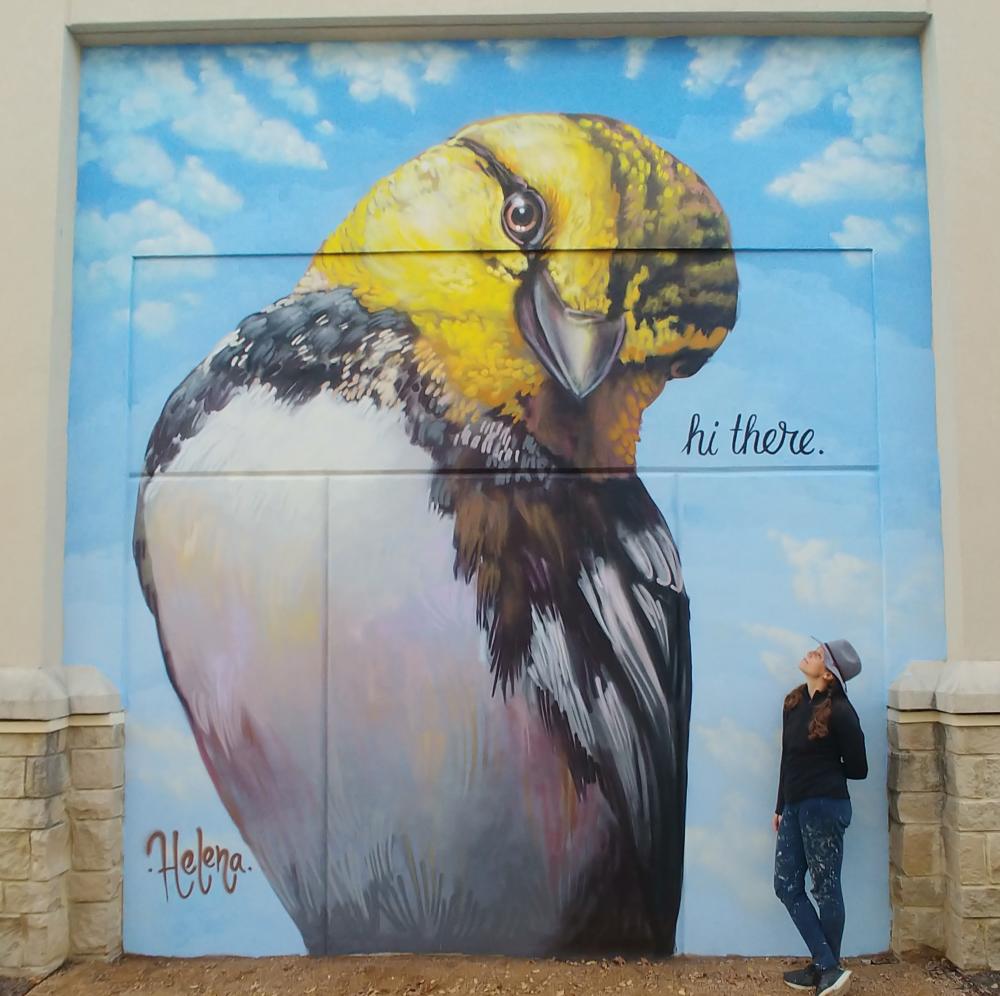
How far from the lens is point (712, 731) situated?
5.22 metres

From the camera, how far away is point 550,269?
5.43m

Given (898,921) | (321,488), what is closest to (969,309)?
(898,921)

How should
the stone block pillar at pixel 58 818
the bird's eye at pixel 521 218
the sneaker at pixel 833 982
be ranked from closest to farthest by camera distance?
the sneaker at pixel 833 982 < the stone block pillar at pixel 58 818 < the bird's eye at pixel 521 218

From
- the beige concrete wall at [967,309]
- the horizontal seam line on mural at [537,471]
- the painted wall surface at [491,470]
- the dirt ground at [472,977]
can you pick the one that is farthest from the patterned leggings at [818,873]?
the horizontal seam line on mural at [537,471]

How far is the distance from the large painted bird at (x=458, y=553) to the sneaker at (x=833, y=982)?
0.85 m

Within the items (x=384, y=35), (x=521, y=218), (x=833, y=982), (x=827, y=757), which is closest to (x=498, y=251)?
(x=521, y=218)

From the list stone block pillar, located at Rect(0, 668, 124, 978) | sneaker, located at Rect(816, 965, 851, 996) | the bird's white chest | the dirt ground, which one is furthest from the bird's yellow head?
sneaker, located at Rect(816, 965, 851, 996)

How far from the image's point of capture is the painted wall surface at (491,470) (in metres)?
5.22

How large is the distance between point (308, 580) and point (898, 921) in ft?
12.1

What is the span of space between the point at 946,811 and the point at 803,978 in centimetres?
114

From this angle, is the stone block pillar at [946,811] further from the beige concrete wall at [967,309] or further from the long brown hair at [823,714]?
the long brown hair at [823,714]

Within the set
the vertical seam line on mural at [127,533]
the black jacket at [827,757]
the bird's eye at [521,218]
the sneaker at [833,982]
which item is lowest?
the sneaker at [833,982]
